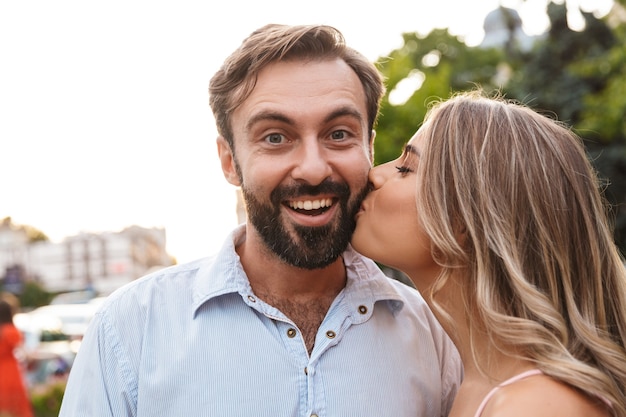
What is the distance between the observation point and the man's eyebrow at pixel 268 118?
122 inches

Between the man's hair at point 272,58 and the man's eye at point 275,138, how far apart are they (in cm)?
21

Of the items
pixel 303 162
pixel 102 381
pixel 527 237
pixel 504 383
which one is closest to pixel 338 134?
pixel 303 162

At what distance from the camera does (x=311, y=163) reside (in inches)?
119

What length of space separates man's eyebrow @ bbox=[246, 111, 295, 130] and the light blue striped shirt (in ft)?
1.72

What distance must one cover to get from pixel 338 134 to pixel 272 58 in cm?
39

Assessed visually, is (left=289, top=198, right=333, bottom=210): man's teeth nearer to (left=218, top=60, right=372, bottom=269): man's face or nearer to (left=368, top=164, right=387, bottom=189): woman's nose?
(left=218, top=60, right=372, bottom=269): man's face

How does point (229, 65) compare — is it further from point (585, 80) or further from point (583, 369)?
point (585, 80)

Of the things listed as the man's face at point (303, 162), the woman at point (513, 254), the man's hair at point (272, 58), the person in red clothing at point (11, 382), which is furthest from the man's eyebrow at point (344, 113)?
the person in red clothing at point (11, 382)

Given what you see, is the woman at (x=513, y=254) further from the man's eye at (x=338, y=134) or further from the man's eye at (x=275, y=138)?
the man's eye at (x=275, y=138)

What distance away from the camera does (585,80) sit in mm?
22031

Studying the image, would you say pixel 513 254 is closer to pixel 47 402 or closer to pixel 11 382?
pixel 11 382

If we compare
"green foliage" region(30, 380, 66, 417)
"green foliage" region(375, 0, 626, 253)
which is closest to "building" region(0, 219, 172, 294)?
"green foliage" region(375, 0, 626, 253)

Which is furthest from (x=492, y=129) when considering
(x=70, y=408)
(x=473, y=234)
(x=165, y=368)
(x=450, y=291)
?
(x=70, y=408)

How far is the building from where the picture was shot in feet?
277
